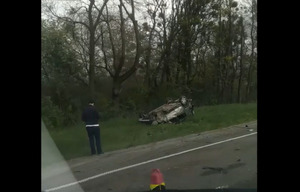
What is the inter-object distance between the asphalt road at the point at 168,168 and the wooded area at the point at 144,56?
3.81m

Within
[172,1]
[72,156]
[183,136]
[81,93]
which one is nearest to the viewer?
[72,156]

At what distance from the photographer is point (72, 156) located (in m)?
10.9

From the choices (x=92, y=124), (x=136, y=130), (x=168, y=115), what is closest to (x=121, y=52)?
(x=168, y=115)

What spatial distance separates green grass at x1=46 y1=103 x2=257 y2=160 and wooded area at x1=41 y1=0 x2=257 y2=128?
89 cm

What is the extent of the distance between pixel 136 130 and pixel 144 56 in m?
9.12

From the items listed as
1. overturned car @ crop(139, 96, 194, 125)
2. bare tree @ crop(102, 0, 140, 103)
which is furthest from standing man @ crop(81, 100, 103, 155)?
bare tree @ crop(102, 0, 140, 103)

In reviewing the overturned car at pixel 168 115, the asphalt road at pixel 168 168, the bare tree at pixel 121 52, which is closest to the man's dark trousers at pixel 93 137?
the asphalt road at pixel 168 168

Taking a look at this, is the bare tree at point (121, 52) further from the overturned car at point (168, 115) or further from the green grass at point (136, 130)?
the green grass at point (136, 130)

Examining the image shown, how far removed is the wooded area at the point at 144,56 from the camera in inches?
666

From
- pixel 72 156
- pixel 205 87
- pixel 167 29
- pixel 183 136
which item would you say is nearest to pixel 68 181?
pixel 72 156

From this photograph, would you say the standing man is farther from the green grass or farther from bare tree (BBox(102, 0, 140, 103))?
bare tree (BBox(102, 0, 140, 103))

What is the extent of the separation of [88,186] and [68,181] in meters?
0.65

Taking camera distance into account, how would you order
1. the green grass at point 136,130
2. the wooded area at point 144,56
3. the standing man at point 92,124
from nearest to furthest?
the standing man at point 92,124
the green grass at point 136,130
the wooded area at point 144,56
